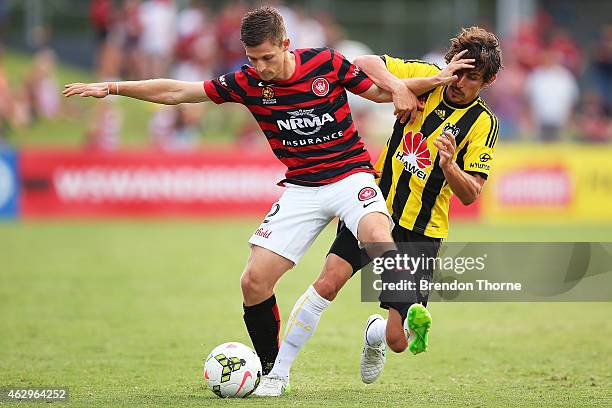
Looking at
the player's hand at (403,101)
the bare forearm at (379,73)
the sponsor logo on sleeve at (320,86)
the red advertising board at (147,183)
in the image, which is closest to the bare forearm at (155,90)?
the sponsor logo on sleeve at (320,86)

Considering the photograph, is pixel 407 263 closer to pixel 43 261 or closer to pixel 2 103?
pixel 43 261

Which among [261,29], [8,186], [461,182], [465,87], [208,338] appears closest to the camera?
[261,29]

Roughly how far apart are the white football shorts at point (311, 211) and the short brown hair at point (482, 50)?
1.01m

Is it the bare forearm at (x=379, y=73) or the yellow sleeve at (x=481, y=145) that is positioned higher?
the bare forearm at (x=379, y=73)

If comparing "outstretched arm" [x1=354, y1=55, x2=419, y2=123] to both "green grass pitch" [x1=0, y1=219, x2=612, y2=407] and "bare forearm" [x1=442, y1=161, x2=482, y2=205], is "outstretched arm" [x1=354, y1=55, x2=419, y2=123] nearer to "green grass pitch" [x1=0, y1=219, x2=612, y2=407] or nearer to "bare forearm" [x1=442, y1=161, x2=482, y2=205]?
"bare forearm" [x1=442, y1=161, x2=482, y2=205]

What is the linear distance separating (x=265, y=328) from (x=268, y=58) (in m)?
1.81

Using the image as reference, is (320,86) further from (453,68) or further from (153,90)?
(153,90)

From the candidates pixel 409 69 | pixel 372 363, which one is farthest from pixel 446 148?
pixel 372 363

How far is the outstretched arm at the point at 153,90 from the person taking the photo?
684 cm

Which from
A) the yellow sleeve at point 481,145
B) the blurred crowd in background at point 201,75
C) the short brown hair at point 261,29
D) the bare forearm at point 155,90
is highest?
the short brown hair at point 261,29

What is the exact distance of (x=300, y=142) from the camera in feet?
22.2

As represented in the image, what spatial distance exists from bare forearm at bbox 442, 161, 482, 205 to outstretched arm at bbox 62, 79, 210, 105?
5.56 ft

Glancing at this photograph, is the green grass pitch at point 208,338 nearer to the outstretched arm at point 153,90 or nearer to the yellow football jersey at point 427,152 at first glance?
the yellow football jersey at point 427,152

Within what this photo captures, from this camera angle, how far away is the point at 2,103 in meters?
20.5
